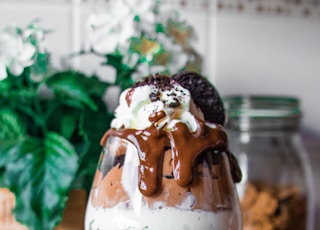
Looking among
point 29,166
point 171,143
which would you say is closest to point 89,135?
point 29,166

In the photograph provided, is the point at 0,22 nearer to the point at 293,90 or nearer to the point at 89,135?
the point at 89,135

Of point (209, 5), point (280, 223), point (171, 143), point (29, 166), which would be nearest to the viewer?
point (171, 143)

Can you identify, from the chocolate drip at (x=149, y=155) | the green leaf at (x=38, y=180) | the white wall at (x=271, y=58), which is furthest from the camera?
the white wall at (x=271, y=58)

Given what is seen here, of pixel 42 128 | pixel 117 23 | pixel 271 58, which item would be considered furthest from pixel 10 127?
pixel 271 58

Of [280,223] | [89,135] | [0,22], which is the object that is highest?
[0,22]

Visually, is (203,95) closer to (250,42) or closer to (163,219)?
(163,219)

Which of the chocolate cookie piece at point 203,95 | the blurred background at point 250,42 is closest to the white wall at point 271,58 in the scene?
the blurred background at point 250,42

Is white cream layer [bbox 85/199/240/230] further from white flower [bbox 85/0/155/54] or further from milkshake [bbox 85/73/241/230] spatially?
white flower [bbox 85/0/155/54]

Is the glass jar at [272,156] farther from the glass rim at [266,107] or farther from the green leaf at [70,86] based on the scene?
the green leaf at [70,86]
